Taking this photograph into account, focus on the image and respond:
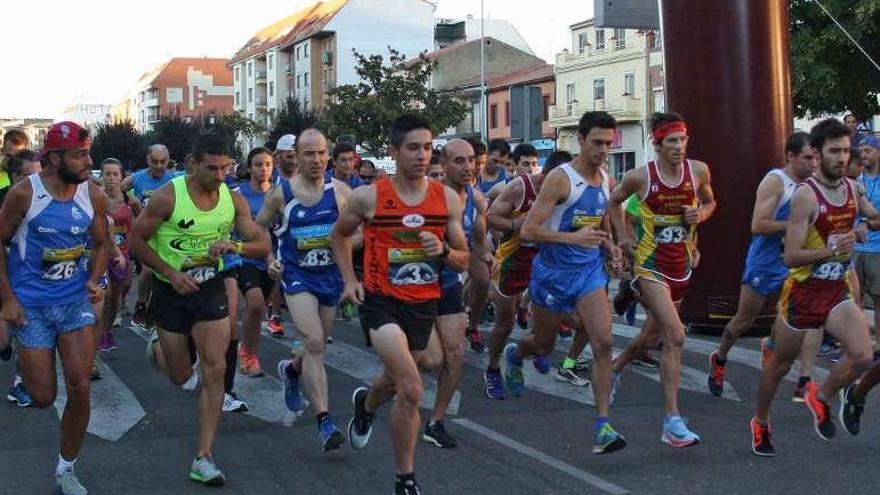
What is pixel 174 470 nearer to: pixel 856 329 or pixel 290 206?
pixel 290 206

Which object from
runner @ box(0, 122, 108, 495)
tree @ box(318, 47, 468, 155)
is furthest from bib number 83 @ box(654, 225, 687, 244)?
tree @ box(318, 47, 468, 155)

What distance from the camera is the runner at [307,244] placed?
311 inches

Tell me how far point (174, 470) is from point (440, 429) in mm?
1654

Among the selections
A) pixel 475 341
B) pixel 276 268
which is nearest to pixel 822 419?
pixel 276 268

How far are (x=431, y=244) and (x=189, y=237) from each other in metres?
1.50

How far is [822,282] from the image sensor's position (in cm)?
686

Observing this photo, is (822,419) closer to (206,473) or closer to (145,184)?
(206,473)

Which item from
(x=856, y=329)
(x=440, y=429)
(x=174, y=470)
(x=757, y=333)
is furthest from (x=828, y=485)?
(x=757, y=333)

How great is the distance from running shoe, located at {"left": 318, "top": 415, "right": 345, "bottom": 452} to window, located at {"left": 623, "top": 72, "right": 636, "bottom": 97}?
5228 cm

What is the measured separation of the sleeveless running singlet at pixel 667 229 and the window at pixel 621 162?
49.8 metres

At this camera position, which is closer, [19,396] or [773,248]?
[773,248]

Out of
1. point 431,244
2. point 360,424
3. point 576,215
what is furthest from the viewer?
point 576,215

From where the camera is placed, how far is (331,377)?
1009cm

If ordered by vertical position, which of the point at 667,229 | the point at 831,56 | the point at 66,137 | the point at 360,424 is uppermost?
the point at 831,56
